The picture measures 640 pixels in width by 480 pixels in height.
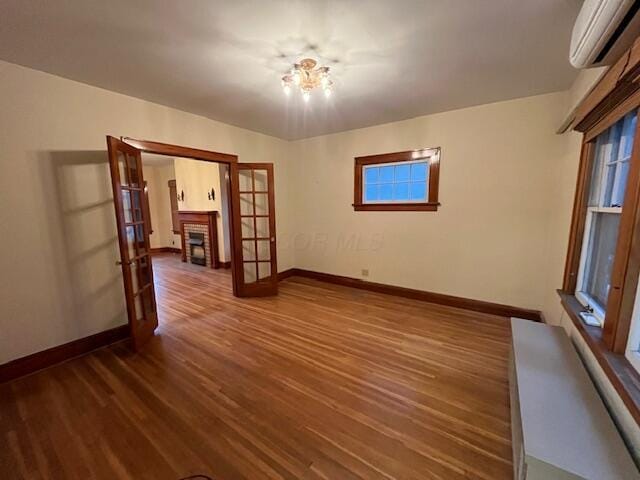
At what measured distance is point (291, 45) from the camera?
1.82m

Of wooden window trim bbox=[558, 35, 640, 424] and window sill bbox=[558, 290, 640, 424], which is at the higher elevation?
wooden window trim bbox=[558, 35, 640, 424]

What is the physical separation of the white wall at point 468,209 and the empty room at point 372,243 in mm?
25

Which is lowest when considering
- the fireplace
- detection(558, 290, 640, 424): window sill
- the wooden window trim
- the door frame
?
the fireplace

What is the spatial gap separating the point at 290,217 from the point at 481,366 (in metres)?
3.51

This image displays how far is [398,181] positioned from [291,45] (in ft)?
7.86

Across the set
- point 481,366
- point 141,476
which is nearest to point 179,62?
point 141,476

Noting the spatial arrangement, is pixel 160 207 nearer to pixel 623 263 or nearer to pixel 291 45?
pixel 291 45

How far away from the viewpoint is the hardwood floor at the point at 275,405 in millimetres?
1383

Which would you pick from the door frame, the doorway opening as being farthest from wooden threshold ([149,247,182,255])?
the door frame

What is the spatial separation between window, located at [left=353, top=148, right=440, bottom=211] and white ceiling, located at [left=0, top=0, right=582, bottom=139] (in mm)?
852

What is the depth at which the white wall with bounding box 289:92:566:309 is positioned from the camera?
279 cm

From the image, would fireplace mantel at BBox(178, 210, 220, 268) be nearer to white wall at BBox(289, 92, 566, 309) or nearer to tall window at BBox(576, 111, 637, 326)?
white wall at BBox(289, 92, 566, 309)

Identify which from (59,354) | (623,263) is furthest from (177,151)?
(623,263)

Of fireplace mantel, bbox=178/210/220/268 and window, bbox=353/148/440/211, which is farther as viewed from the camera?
fireplace mantel, bbox=178/210/220/268
